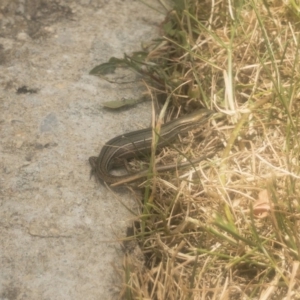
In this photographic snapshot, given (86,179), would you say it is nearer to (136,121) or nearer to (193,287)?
(136,121)

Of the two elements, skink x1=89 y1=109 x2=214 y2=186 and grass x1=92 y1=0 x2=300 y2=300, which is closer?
grass x1=92 y1=0 x2=300 y2=300

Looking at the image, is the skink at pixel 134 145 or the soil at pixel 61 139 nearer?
the soil at pixel 61 139

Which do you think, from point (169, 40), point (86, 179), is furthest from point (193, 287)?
point (169, 40)

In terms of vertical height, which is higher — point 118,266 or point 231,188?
point 231,188

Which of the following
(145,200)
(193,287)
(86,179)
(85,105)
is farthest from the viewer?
(85,105)
